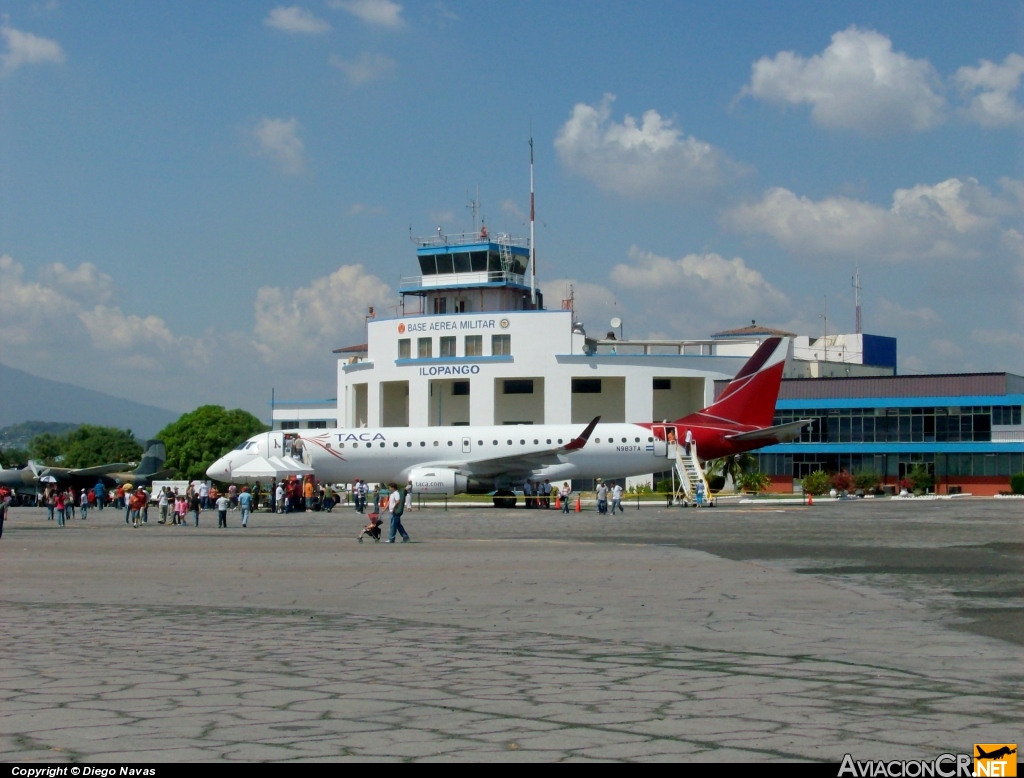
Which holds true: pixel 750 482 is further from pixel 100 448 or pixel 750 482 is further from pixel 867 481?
pixel 100 448

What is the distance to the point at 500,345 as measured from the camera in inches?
2985

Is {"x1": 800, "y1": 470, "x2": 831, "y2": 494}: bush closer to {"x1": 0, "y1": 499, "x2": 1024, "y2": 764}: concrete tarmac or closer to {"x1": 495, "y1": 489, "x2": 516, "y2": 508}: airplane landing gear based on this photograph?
{"x1": 495, "y1": 489, "x2": 516, "y2": 508}: airplane landing gear

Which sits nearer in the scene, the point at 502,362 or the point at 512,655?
the point at 512,655

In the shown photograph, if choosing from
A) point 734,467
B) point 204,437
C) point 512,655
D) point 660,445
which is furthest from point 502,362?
point 512,655

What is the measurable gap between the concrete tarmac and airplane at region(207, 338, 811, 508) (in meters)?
24.8

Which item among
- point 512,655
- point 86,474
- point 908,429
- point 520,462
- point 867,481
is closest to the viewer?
point 512,655

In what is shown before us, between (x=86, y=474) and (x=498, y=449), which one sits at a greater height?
(x=498, y=449)

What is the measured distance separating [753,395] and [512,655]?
41.3m

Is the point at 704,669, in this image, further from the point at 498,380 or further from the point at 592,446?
the point at 498,380

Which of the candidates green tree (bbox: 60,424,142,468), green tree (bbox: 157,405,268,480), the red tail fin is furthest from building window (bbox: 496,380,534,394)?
green tree (bbox: 60,424,142,468)

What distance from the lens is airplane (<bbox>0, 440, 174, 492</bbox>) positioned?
59.8 metres

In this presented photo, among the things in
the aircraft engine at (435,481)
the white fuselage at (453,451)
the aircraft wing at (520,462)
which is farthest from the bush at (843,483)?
the aircraft engine at (435,481)

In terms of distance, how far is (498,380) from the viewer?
2980 inches

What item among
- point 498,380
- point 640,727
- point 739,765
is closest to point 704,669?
point 640,727
